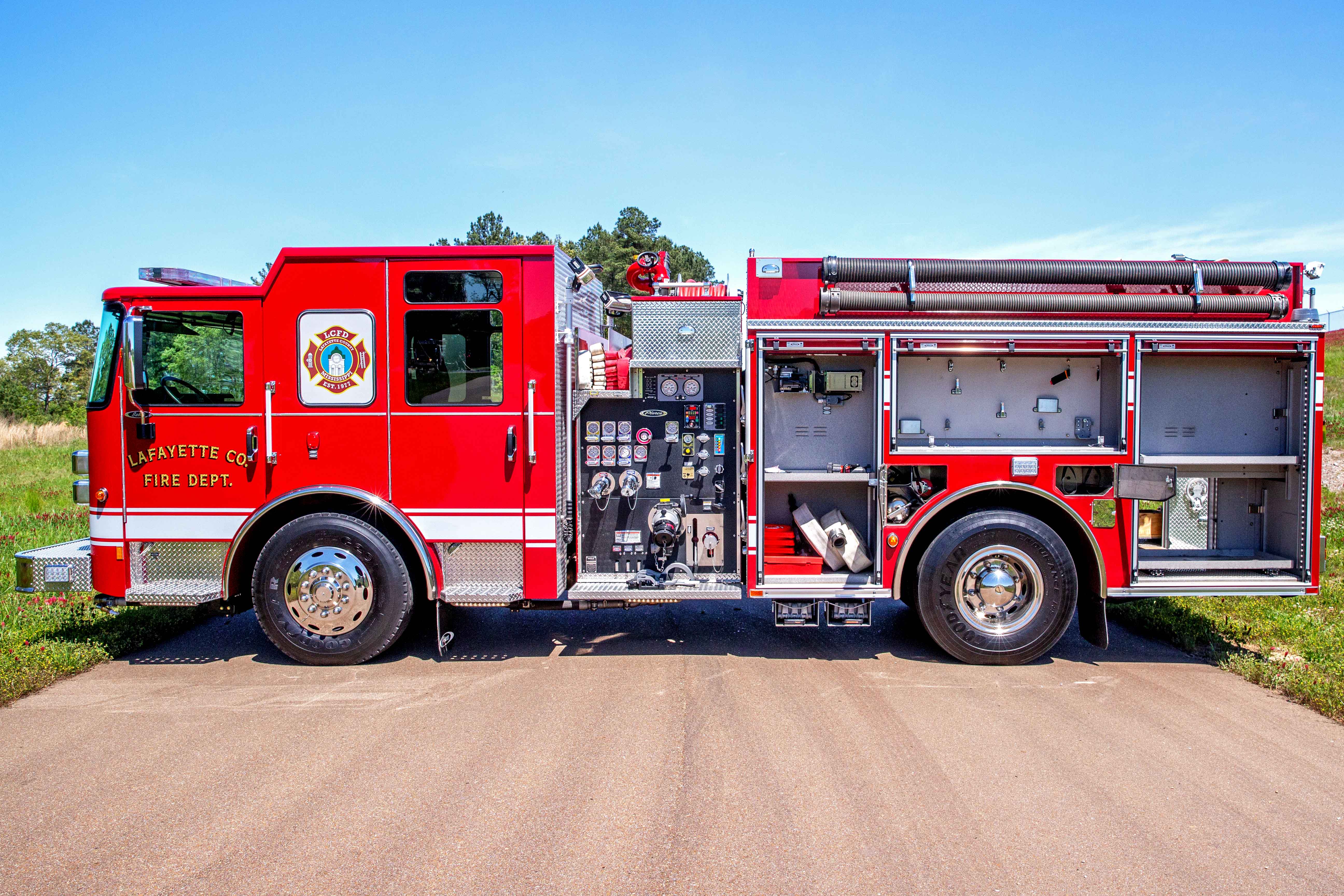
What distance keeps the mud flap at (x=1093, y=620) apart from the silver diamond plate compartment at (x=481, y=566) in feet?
Answer: 14.0

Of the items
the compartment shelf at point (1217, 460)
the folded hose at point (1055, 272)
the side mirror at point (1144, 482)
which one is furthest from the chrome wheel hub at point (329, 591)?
the compartment shelf at point (1217, 460)

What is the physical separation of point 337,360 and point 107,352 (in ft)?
5.65

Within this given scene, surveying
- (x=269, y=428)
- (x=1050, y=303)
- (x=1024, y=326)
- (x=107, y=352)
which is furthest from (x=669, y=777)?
(x=107, y=352)

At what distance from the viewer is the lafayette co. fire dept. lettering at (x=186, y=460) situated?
572cm

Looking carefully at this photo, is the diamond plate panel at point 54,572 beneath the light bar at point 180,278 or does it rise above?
beneath

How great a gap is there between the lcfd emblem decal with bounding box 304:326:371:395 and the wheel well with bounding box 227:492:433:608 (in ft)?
2.71

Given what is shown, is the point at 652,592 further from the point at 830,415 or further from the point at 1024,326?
the point at 1024,326

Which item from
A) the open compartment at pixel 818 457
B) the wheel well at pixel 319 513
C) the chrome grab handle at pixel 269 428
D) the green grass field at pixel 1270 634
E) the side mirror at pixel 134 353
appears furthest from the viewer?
the open compartment at pixel 818 457

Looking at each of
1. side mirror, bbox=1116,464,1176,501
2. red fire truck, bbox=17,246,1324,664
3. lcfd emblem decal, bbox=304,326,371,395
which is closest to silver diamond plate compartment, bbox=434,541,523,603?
red fire truck, bbox=17,246,1324,664

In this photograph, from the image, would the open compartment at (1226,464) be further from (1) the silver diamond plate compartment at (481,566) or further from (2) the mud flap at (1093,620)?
(1) the silver diamond plate compartment at (481,566)

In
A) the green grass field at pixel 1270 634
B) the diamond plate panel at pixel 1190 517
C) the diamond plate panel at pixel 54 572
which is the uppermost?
the diamond plate panel at pixel 1190 517

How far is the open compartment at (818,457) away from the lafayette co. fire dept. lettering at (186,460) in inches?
155

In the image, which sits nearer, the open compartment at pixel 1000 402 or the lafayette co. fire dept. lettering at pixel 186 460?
the lafayette co. fire dept. lettering at pixel 186 460

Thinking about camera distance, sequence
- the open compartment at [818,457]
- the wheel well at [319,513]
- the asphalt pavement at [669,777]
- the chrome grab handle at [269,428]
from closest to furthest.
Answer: the asphalt pavement at [669,777] < the chrome grab handle at [269,428] < the wheel well at [319,513] < the open compartment at [818,457]
